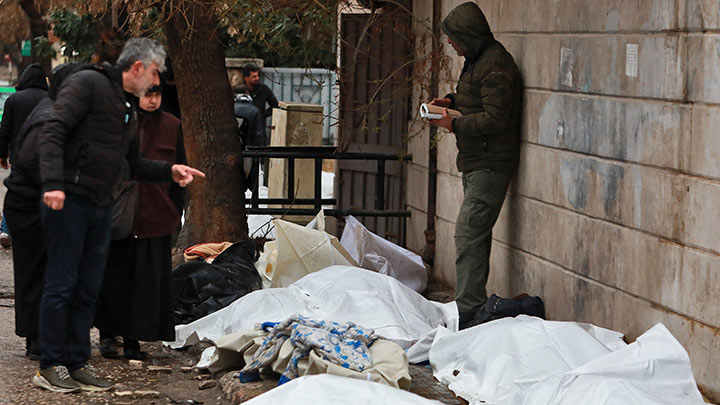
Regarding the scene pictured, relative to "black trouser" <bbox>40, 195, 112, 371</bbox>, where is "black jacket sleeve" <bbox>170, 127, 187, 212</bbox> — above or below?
above

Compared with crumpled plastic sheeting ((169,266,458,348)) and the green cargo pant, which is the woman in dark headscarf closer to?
crumpled plastic sheeting ((169,266,458,348))

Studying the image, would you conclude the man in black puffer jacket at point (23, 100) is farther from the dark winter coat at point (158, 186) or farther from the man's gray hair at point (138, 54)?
the man's gray hair at point (138, 54)

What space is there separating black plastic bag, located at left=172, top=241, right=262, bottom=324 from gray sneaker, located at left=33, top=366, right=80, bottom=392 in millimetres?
1599

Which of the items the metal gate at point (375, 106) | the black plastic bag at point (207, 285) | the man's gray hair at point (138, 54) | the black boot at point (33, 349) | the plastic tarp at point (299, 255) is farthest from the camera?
the metal gate at point (375, 106)

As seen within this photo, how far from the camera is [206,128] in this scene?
9.60 metres

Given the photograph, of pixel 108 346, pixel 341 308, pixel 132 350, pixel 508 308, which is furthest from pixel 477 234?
pixel 108 346

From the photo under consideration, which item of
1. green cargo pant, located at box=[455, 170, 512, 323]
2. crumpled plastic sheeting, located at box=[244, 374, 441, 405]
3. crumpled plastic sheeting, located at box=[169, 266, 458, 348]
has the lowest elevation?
crumpled plastic sheeting, located at box=[169, 266, 458, 348]

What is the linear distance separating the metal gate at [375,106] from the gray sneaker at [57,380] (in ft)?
13.9

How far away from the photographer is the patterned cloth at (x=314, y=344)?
573cm

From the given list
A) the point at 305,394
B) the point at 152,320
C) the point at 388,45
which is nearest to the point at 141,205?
the point at 152,320

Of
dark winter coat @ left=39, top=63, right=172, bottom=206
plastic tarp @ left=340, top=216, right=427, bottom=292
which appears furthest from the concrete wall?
dark winter coat @ left=39, top=63, right=172, bottom=206

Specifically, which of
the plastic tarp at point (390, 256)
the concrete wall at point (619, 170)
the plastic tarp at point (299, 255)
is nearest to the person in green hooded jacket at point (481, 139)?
the concrete wall at point (619, 170)

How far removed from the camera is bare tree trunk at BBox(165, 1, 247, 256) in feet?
31.4

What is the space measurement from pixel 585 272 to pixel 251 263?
2.82 metres
